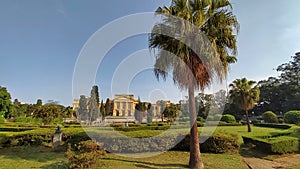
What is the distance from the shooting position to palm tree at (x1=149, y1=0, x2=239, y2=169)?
576cm

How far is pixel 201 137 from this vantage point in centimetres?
901

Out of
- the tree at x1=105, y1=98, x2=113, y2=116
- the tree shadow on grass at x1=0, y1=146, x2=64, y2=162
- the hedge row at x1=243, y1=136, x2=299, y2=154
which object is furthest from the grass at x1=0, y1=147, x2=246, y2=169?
the tree at x1=105, y1=98, x2=113, y2=116

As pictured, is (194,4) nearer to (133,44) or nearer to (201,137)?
(133,44)

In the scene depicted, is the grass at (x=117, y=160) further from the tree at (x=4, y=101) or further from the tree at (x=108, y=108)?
the tree at (x=4, y=101)

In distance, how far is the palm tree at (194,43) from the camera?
576 cm

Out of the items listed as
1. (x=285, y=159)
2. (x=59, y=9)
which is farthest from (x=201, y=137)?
(x=59, y=9)

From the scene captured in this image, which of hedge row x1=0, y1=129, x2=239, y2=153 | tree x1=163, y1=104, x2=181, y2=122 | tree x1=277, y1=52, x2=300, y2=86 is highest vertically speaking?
tree x1=277, y1=52, x2=300, y2=86

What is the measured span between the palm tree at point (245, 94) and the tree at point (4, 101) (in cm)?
3982

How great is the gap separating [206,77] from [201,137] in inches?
159

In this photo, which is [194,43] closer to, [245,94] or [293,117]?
[245,94]

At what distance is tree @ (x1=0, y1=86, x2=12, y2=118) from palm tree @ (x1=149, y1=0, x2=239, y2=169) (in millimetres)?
40528

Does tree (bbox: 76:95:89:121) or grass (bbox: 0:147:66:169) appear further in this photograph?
tree (bbox: 76:95:89:121)

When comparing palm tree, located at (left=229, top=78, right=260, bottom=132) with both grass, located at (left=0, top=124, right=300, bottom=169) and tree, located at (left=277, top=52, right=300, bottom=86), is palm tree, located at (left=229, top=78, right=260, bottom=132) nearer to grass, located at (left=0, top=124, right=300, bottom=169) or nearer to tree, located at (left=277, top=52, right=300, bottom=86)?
grass, located at (left=0, top=124, right=300, bottom=169)

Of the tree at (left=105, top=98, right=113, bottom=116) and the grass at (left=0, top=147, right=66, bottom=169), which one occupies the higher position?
the tree at (left=105, top=98, right=113, bottom=116)
